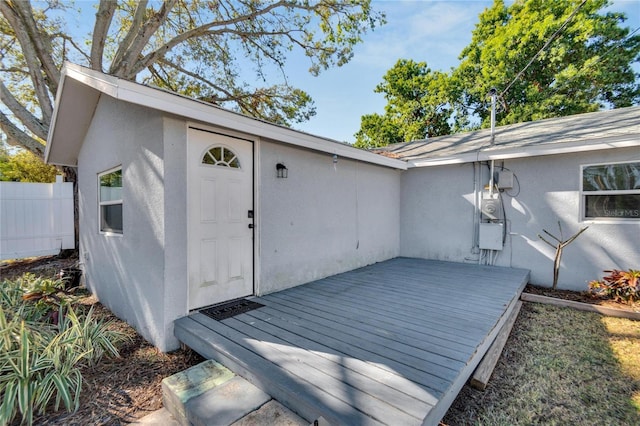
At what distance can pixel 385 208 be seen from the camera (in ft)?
23.6

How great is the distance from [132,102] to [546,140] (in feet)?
23.4

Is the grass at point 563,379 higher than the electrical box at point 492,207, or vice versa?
the electrical box at point 492,207

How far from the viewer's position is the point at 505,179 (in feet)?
20.0

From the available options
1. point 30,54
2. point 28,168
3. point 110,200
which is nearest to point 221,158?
point 110,200

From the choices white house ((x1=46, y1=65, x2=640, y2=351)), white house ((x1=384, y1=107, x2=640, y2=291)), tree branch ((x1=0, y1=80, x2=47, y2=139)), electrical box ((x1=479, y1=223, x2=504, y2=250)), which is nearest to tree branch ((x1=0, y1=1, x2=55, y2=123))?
tree branch ((x1=0, y1=80, x2=47, y2=139))

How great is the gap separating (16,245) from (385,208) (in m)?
9.47

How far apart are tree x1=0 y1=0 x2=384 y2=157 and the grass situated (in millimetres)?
10723

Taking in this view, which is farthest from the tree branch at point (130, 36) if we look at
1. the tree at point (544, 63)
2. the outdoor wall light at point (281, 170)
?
the tree at point (544, 63)

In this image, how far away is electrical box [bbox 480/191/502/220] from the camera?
616cm

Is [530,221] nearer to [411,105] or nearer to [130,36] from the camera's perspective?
[130,36]

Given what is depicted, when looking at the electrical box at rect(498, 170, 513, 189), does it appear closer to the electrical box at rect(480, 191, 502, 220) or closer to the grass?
the electrical box at rect(480, 191, 502, 220)

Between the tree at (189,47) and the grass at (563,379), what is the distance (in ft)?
35.2

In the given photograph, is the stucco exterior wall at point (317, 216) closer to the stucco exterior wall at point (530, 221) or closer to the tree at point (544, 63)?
the stucco exterior wall at point (530, 221)

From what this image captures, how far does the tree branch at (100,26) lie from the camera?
309 inches
